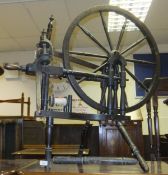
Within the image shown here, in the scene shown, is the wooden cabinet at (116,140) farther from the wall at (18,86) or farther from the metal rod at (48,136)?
the metal rod at (48,136)

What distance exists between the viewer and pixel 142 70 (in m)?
4.80

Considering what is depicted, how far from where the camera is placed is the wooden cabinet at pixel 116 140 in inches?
143

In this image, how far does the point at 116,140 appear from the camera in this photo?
12.0ft

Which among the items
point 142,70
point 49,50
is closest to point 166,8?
point 142,70

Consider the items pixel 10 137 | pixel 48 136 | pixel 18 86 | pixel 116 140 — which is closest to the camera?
pixel 48 136

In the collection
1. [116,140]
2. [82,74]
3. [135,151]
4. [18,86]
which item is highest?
[18,86]

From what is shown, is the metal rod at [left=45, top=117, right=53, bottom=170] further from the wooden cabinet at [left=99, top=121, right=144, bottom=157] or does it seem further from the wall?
the wall

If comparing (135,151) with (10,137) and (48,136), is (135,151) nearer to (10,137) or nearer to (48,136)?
(48,136)

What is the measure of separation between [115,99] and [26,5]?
2.54 m

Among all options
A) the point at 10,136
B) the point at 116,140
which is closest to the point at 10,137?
the point at 10,136

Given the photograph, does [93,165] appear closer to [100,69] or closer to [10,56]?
[100,69]

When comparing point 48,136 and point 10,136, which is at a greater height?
point 48,136

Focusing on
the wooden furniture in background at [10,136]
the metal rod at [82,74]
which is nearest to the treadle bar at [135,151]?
the metal rod at [82,74]

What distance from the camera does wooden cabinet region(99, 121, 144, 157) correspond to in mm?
3627
